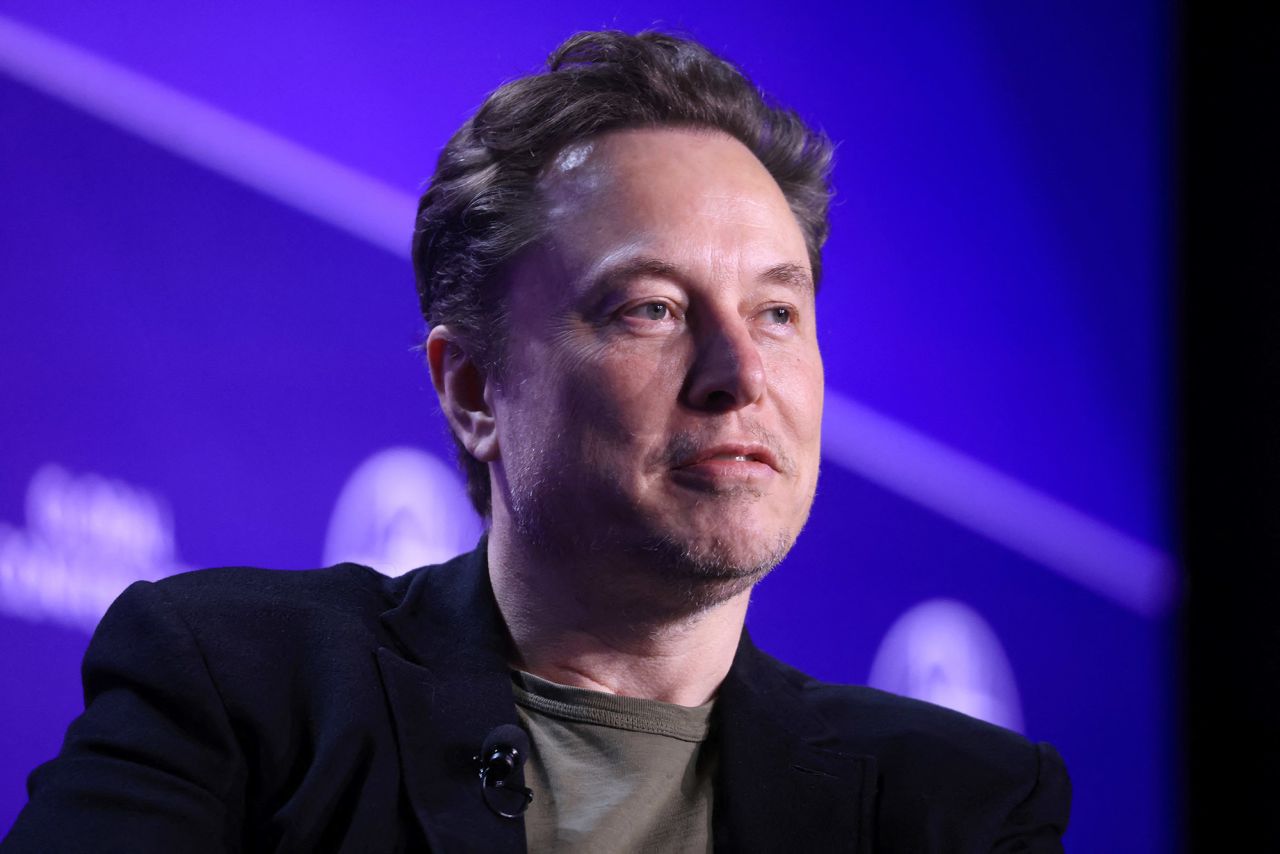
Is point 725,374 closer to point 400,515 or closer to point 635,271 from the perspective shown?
point 635,271

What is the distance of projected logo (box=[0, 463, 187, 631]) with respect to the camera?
2.02 metres

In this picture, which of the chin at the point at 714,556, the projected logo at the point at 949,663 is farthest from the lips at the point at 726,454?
the projected logo at the point at 949,663

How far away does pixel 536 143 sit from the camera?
6.93ft

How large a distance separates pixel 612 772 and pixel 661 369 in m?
0.59

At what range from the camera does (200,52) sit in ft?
7.39

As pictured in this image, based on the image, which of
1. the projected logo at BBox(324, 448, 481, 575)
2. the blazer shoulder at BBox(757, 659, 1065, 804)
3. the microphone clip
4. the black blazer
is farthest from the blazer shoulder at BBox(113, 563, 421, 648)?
the blazer shoulder at BBox(757, 659, 1065, 804)

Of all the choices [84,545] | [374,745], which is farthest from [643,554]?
[84,545]

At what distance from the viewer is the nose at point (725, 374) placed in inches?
70.1

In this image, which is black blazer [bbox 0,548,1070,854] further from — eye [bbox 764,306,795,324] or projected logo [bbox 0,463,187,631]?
eye [bbox 764,306,795,324]

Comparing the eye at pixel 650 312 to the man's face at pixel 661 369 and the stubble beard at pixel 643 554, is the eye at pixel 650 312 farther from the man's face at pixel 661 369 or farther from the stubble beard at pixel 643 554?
the stubble beard at pixel 643 554

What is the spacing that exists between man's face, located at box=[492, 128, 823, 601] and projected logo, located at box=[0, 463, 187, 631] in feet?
1.96

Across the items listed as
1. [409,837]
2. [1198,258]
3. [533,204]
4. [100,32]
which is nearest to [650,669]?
[409,837]

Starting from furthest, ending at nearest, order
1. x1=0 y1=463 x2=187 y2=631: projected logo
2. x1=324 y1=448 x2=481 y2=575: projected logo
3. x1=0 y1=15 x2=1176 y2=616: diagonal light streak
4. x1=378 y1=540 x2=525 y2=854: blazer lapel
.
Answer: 1. x1=324 y1=448 x2=481 y2=575: projected logo
2. x1=0 y1=15 x2=1176 y2=616: diagonal light streak
3. x1=0 y1=463 x2=187 y2=631: projected logo
4. x1=378 y1=540 x2=525 y2=854: blazer lapel

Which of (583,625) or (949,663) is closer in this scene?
(583,625)
